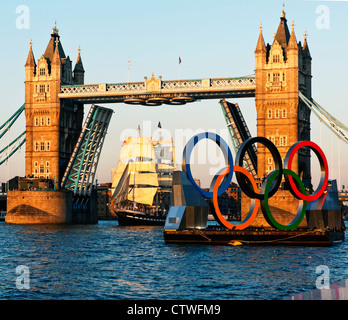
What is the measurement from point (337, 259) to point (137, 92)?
201ft

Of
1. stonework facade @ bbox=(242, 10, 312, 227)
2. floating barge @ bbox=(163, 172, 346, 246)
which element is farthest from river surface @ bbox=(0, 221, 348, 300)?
stonework facade @ bbox=(242, 10, 312, 227)

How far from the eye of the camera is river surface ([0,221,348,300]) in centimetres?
4047

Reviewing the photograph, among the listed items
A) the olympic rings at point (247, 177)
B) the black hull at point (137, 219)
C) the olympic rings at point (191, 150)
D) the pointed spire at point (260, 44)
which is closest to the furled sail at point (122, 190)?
the black hull at point (137, 219)

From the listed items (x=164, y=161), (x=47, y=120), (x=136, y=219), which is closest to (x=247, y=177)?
(x=47, y=120)

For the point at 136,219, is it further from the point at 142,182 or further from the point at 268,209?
the point at 268,209

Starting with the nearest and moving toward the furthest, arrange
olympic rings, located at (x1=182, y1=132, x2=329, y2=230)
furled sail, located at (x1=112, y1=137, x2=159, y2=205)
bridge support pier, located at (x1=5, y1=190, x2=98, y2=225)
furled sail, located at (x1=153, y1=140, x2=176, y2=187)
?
olympic rings, located at (x1=182, y1=132, x2=329, y2=230)
bridge support pier, located at (x1=5, y1=190, x2=98, y2=225)
furled sail, located at (x1=112, y1=137, x2=159, y2=205)
furled sail, located at (x1=153, y1=140, x2=176, y2=187)

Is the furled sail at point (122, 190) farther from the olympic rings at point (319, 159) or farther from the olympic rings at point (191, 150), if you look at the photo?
the olympic rings at point (191, 150)

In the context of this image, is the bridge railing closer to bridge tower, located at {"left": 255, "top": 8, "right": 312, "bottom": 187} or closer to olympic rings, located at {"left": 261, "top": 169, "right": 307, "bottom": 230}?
bridge tower, located at {"left": 255, "top": 8, "right": 312, "bottom": 187}

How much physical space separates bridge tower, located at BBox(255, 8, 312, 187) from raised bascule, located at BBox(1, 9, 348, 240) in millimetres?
146

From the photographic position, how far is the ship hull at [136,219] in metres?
151

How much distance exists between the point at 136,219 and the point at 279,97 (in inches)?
2142

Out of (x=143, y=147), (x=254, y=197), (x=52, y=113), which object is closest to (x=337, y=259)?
(x=254, y=197)

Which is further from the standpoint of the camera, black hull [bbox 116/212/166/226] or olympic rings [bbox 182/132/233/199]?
black hull [bbox 116/212/166/226]

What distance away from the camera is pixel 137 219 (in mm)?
154125
